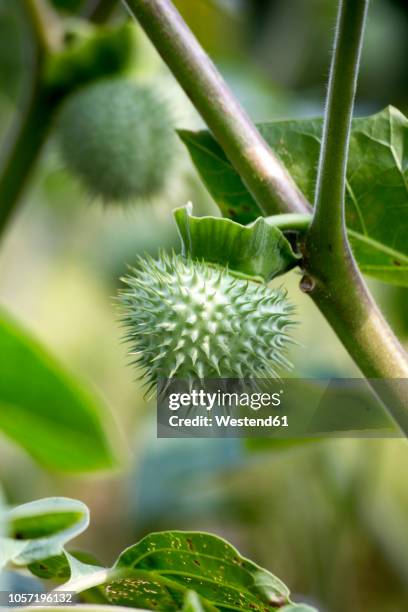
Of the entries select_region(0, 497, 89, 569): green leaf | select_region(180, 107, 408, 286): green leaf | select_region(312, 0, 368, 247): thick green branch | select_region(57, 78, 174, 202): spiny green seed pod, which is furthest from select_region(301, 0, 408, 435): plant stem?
select_region(57, 78, 174, 202): spiny green seed pod

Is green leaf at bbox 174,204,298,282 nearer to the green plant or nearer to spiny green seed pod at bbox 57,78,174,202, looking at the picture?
the green plant

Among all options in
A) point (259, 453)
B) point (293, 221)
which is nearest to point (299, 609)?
point (293, 221)

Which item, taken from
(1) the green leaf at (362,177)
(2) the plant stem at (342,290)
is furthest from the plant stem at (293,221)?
(1) the green leaf at (362,177)

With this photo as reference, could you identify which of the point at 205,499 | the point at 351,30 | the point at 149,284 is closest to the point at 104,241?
the point at 205,499

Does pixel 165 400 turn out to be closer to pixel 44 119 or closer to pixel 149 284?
pixel 149 284

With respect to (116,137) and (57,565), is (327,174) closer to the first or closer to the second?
(57,565)
